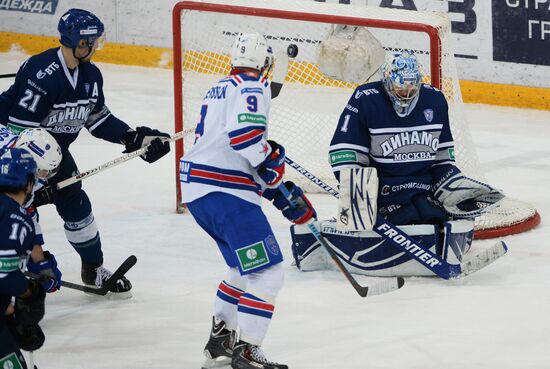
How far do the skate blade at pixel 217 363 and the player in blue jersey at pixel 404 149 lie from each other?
1178 mm

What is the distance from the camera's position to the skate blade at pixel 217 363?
4402mm

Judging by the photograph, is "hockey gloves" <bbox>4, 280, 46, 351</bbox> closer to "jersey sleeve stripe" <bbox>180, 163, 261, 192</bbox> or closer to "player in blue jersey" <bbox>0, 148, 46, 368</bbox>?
"player in blue jersey" <bbox>0, 148, 46, 368</bbox>

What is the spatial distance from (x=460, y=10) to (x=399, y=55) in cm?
357

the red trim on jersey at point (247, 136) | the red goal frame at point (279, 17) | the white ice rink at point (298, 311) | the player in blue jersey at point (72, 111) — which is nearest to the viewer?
the red trim on jersey at point (247, 136)

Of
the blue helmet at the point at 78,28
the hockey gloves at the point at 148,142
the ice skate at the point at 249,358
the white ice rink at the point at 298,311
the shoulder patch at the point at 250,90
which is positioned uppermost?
A: the blue helmet at the point at 78,28

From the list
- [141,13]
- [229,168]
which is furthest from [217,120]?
[141,13]

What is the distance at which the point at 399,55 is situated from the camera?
5.24 m

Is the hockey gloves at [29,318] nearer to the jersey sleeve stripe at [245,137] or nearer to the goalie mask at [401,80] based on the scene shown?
the jersey sleeve stripe at [245,137]

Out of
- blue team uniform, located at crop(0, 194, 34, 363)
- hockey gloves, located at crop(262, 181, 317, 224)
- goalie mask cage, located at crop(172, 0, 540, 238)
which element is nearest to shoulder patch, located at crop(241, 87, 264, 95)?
hockey gloves, located at crop(262, 181, 317, 224)

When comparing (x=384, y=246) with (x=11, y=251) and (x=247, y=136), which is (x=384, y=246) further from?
(x=11, y=251)

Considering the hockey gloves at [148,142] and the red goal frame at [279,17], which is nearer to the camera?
the hockey gloves at [148,142]

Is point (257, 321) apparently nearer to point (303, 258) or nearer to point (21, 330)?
point (21, 330)

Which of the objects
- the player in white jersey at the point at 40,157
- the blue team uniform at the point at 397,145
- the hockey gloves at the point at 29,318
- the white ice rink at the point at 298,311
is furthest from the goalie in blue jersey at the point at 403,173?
the hockey gloves at the point at 29,318

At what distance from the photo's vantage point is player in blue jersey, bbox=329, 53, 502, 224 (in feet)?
17.4
